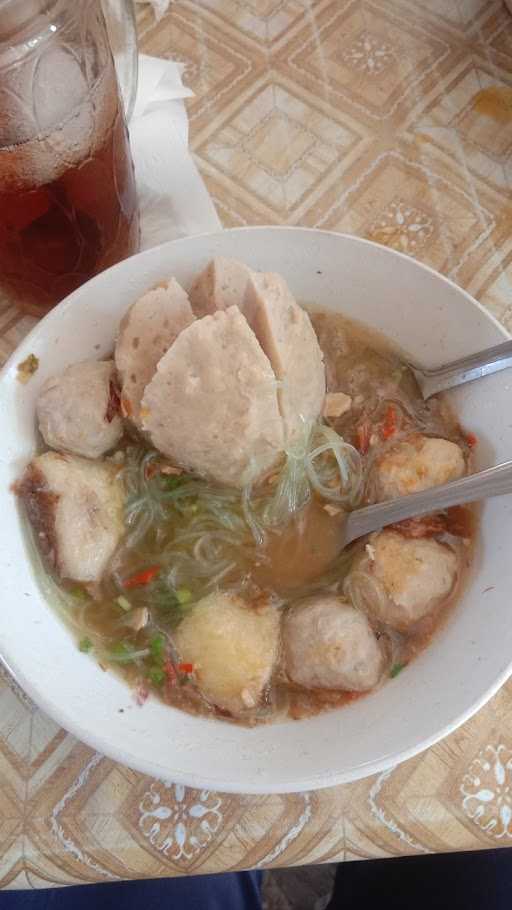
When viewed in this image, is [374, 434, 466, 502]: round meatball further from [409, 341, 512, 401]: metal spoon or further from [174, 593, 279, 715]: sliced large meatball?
[174, 593, 279, 715]: sliced large meatball

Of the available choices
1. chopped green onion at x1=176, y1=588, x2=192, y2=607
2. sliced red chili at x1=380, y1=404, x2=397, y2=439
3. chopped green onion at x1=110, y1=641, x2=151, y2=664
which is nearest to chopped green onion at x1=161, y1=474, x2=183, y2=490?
chopped green onion at x1=176, y1=588, x2=192, y2=607

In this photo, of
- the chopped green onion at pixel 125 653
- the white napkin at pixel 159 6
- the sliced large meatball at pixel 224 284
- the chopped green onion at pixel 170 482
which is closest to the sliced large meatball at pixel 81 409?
the chopped green onion at pixel 170 482

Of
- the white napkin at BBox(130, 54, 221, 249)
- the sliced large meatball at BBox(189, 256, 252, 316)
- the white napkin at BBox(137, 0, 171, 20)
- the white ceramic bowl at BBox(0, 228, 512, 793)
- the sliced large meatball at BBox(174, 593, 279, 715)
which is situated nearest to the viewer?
the white ceramic bowl at BBox(0, 228, 512, 793)

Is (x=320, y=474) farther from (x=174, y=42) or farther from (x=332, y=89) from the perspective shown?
(x=174, y=42)

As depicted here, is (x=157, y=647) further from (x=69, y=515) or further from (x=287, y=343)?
(x=287, y=343)

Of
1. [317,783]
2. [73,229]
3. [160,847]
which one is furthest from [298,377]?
[160,847]

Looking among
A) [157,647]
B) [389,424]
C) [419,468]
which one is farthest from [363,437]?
[157,647]
